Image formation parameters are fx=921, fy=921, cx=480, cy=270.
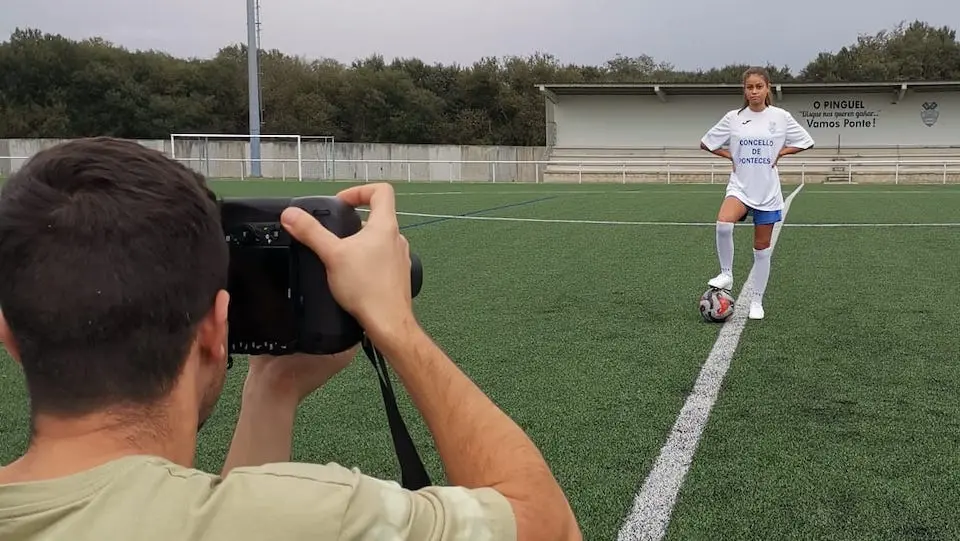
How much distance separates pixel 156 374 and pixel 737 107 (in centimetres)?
4527

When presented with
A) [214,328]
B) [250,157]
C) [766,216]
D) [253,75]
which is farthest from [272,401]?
[250,157]

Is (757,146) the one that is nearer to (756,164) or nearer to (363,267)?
(756,164)

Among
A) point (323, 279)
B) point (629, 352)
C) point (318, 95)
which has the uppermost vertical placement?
point (318, 95)

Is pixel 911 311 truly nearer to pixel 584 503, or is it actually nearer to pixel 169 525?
pixel 584 503

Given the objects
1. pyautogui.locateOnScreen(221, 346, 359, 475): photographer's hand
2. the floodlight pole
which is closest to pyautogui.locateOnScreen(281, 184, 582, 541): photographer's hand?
pyautogui.locateOnScreen(221, 346, 359, 475): photographer's hand

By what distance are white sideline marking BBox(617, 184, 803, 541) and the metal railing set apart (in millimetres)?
34695

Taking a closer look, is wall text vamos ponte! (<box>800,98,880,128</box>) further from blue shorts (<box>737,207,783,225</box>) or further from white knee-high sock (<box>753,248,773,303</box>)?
white knee-high sock (<box>753,248,773,303</box>)

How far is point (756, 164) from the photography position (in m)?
7.42

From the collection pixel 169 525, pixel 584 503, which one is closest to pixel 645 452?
pixel 584 503

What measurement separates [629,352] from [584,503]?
2.48 m

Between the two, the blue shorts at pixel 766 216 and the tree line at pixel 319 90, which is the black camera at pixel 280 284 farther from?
the tree line at pixel 319 90

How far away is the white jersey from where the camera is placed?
24.0 ft

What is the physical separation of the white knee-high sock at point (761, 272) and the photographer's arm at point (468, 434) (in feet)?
19.5

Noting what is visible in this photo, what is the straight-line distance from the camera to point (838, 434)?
395 centimetres
